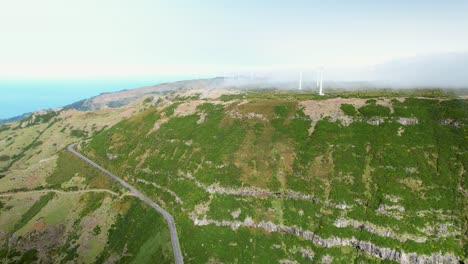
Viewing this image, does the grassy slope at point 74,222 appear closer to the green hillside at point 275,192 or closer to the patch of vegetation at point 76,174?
the patch of vegetation at point 76,174

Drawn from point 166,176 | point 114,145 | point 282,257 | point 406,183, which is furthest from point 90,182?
point 406,183

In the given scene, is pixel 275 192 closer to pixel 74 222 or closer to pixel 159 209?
pixel 159 209

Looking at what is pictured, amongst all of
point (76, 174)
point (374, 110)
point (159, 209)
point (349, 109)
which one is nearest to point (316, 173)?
point (349, 109)

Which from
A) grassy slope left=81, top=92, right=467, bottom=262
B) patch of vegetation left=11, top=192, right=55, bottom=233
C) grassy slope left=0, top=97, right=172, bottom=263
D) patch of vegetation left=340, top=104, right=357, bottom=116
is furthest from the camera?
patch of vegetation left=340, top=104, right=357, bottom=116

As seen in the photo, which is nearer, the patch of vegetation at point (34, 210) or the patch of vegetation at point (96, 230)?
the patch of vegetation at point (96, 230)

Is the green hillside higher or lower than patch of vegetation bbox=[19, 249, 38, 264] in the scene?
higher

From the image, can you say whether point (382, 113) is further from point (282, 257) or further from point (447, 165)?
point (282, 257)

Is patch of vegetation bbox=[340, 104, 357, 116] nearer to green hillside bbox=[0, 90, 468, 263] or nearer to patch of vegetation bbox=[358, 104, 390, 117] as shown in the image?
green hillside bbox=[0, 90, 468, 263]

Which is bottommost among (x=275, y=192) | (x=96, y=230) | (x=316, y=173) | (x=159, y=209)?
(x=96, y=230)

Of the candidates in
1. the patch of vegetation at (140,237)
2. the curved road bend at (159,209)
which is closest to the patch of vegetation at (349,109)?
the curved road bend at (159,209)

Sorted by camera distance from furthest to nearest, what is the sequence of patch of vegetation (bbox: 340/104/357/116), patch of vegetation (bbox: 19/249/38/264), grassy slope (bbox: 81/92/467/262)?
patch of vegetation (bbox: 340/104/357/116)
patch of vegetation (bbox: 19/249/38/264)
grassy slope (bbox: 81/92/467/262)

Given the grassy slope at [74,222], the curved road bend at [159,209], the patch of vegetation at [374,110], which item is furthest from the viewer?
the patch of vegetation at [374,110]

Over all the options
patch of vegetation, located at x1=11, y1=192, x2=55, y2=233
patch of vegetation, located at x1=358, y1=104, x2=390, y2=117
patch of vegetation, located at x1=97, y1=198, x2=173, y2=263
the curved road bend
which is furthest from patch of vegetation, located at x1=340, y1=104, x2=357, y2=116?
patch of vegetation, located at x1=11, y1=192, x2=55, y2=233
